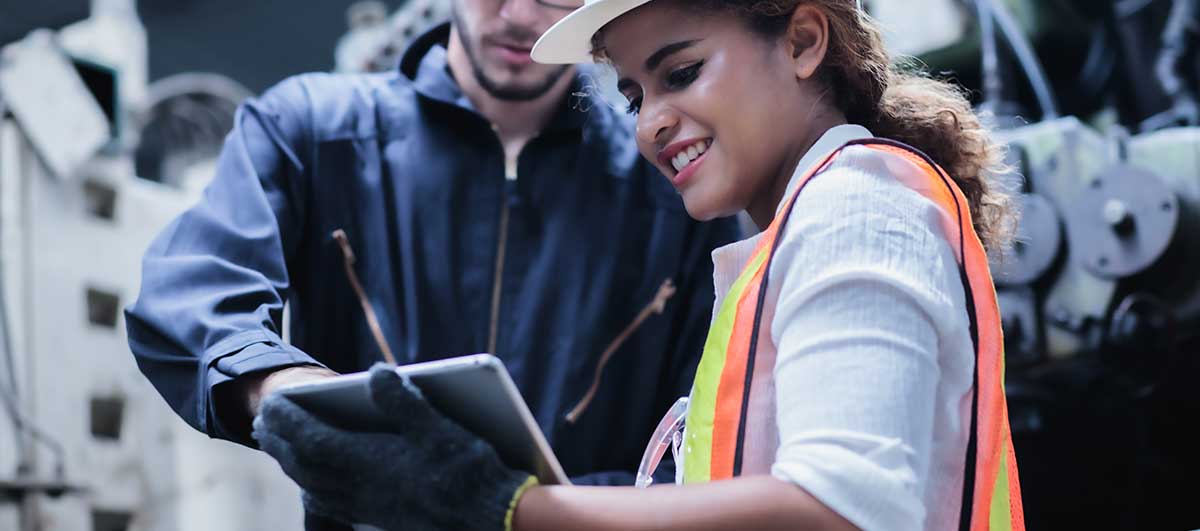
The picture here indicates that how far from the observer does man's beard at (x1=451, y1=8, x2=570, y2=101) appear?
1.85m

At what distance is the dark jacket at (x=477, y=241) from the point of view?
5.64ft

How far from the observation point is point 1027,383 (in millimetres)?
2490

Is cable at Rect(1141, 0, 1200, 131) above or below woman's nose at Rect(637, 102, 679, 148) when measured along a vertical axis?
below

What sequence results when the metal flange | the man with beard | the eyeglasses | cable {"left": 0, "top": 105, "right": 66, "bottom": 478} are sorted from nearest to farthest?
the man with beard < the eyeglasses < the metal flange < cable {"left": 0, "top": 105, "right": 66, "bottom": 478}

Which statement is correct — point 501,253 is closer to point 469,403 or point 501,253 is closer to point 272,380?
point 272,380

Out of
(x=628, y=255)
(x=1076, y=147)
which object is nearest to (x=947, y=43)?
(x=1076, y=147)

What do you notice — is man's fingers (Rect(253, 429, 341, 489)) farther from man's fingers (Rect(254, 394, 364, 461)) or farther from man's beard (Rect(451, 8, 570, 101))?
man's beard (Rect(451, 8, 570, 101))

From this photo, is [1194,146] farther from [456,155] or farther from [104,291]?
[104,291]

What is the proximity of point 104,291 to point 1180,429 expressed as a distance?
117 inches

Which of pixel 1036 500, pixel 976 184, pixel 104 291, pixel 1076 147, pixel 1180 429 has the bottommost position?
pixel 104 291

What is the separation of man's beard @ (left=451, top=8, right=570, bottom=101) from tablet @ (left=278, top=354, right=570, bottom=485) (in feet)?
3.30

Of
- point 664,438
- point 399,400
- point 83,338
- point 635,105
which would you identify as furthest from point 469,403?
point 83,338

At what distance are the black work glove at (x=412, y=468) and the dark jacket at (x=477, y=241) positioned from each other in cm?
78

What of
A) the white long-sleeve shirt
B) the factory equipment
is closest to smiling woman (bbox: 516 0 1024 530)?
the white long-sleeve shirt
